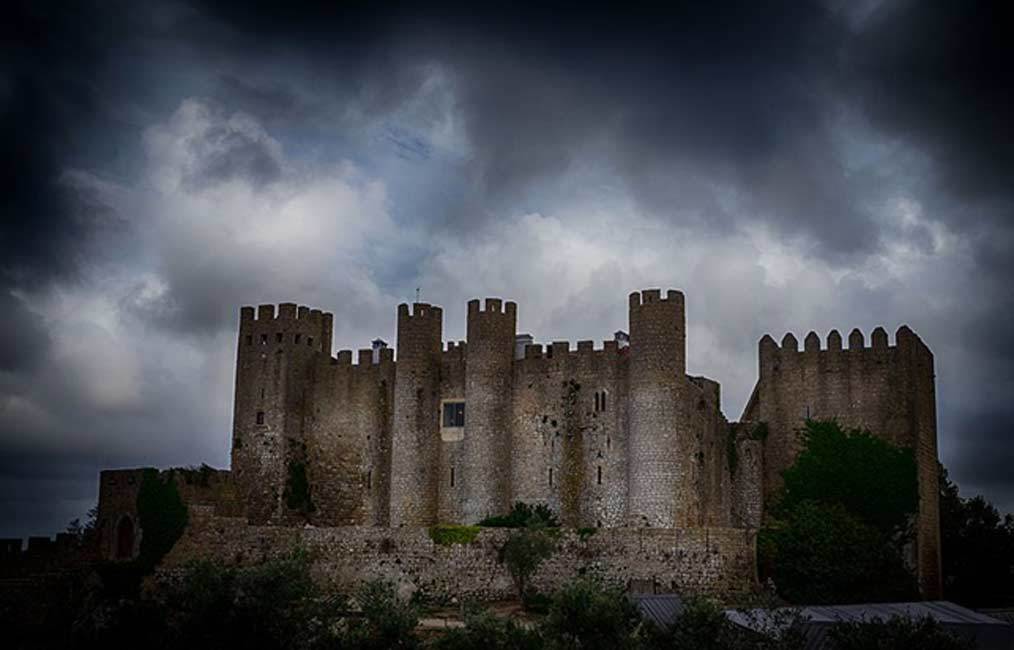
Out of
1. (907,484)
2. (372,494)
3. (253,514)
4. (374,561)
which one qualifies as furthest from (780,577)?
(253,514)

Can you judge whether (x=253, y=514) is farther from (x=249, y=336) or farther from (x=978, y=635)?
(x=978, y=635)

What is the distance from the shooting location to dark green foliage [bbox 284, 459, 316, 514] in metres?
60.5

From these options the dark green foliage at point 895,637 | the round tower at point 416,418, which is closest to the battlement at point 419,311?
the round tower at point 416,418

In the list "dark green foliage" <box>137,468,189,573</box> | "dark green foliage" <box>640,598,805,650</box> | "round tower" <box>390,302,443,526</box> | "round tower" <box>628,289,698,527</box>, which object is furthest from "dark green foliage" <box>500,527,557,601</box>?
"dark green foliage" <box>640,598,805,650</box>

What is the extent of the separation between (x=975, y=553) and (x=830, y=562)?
62.6 feet

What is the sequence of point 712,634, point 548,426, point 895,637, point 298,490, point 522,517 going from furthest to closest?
point 298,490, point 548,426, point 522,517, point 712,634, point 895,637


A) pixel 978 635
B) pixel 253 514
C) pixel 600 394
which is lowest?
pixel 978 635

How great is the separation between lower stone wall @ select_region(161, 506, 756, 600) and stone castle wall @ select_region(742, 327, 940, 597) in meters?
9.49

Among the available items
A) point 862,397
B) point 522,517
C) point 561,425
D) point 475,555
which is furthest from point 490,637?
point 862,397

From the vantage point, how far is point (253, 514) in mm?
59844

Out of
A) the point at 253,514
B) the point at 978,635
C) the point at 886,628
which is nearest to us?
the point at 886,628

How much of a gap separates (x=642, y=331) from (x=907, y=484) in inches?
471

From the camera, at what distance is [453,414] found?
58.0 m

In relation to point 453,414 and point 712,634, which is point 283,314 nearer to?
point 453,414
